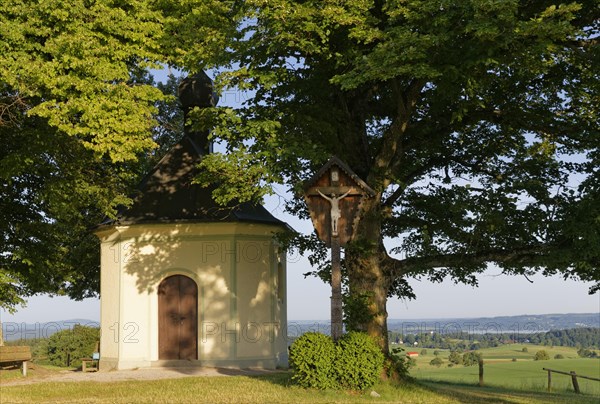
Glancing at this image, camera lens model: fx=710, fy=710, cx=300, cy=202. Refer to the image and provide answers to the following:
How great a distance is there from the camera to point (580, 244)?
15.7 meters

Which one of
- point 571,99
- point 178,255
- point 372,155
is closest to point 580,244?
point 571,99

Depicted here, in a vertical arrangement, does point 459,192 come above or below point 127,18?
below

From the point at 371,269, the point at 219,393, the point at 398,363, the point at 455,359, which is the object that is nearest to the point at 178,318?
the point at 371,269

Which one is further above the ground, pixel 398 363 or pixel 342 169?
pixel 342 169

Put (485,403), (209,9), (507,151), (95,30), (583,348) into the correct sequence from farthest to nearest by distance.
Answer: (583,348)
(507,151)
(209,9)
(95,30)
(485,403)

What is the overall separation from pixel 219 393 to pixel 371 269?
511cm

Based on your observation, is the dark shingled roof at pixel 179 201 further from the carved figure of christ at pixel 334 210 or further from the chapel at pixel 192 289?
the carved figure of christ at pixel 334 210

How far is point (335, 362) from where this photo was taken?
14375 millimetres

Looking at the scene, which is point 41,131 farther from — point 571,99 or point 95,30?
point 571,99

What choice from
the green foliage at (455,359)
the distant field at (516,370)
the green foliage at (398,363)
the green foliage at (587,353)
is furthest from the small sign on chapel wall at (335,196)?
the green foliage at (587,353)

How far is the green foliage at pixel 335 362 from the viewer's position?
1434 centimetres

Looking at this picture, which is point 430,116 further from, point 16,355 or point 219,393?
point 16,355

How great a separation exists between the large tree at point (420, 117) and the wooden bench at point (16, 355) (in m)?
8.00

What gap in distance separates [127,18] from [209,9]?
2.45 m
